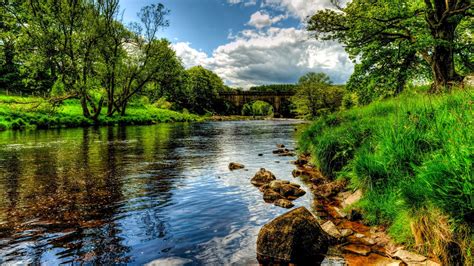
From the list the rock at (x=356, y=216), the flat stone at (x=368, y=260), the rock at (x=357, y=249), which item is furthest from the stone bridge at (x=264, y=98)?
the flat stone at (x=368, y=260)

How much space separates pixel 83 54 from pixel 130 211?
36.7 m

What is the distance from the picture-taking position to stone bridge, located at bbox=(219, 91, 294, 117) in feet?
345

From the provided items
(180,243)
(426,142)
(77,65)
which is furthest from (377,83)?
(77,65)

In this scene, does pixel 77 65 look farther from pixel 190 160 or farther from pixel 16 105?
pixel 190 160

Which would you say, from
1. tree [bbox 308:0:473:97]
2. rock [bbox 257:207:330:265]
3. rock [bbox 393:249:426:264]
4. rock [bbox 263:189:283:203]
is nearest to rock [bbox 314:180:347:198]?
rock [bbox 263:189:283:203]

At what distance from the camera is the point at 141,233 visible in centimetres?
611

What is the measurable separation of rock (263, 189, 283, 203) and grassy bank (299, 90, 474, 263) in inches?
84.0

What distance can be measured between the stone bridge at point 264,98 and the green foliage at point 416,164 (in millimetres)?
96140

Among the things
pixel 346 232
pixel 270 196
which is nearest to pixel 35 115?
pixel 270 196

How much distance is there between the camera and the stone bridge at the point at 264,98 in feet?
A: 345

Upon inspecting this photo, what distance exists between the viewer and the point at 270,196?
8.53m

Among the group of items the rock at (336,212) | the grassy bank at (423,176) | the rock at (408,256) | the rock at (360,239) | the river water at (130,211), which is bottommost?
the river water at (130,211)

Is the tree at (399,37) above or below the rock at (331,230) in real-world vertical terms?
above

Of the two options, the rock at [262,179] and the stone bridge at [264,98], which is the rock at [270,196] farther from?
the stone bridge at [264,98]
